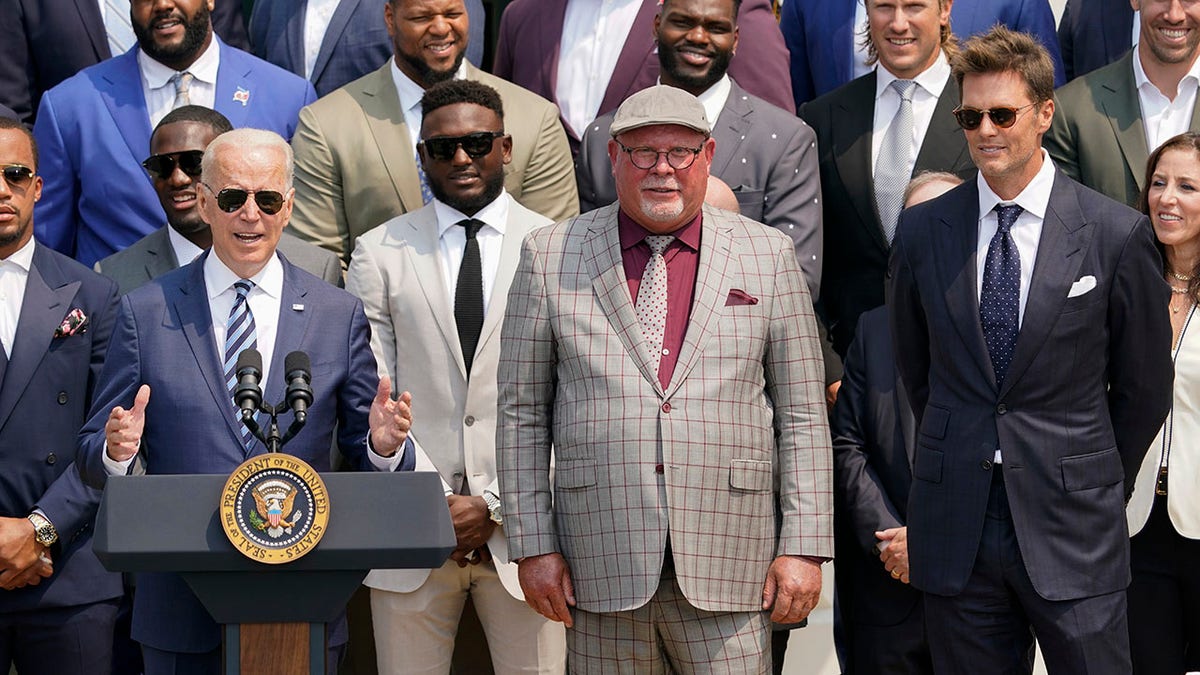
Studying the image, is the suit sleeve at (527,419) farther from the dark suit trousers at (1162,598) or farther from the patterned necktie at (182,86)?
the patterned necktie at (182,86)

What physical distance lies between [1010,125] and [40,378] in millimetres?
3115

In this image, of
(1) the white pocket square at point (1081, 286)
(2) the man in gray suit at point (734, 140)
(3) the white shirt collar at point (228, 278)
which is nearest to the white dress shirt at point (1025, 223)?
(1) the white pocket square at point (1081, 286)

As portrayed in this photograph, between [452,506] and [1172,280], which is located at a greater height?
[1172,280]

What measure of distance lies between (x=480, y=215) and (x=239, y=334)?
126 cm

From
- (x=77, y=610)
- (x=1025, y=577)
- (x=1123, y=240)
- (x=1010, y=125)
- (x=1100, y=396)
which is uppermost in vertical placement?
(x=1010, y=125)

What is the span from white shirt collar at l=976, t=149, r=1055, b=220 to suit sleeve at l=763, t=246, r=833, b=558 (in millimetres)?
586

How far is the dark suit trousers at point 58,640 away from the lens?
17.9ft

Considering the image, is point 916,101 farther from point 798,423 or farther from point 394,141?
point 798,423

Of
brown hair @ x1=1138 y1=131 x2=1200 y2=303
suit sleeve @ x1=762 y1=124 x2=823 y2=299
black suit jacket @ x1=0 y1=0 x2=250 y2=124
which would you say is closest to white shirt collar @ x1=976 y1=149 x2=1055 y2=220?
brown hair @ x1=1138 y1=131 x2=1200 y2=303

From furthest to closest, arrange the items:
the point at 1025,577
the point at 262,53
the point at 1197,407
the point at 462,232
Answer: the point at 262,53 → the point at 462,232 → the point at 1197,407 → the point at 1025,577

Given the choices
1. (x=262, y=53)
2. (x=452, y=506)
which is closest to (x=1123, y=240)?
(x=452, y=506)

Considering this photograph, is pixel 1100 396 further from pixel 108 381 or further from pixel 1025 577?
pixel 108 381

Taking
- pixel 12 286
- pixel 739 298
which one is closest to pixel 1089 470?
pixel 739 298

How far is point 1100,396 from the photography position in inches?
183
